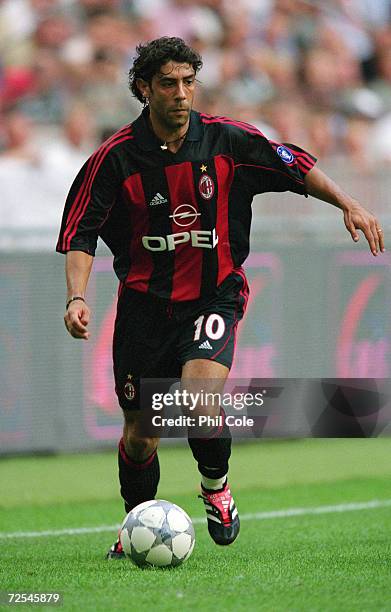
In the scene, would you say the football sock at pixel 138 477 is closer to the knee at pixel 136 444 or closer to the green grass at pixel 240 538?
the knee at pixel 136 444

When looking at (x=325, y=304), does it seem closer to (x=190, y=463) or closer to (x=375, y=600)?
(x=190, y=463)

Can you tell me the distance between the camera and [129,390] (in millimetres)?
5590

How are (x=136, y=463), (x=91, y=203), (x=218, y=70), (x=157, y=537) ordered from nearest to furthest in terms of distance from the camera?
1. (x=157, y=537)
2. (x=91, y=203)
3. (x=136, y=463)
4. (x=218, y=70)

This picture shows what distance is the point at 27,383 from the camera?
9.86 m

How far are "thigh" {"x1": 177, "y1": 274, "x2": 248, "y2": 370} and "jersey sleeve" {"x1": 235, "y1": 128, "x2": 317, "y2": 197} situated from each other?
19.4 inches

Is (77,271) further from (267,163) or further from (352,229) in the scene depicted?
(352,229)

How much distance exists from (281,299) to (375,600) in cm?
662

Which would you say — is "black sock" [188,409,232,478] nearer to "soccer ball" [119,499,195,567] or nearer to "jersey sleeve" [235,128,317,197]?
"soccer ball" [119,499,195,567]

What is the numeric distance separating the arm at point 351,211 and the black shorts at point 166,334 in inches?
24.3

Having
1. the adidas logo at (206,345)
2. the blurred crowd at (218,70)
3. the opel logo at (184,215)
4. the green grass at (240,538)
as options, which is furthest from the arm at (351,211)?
the blurred crowd at (218,70)

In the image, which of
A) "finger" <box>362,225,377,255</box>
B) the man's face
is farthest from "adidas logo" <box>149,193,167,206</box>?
"finger" <box>362,225,377,255</box>

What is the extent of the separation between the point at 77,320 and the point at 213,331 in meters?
0.80

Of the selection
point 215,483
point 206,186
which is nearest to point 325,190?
point 206,186

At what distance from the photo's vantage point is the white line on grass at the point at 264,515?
683 cm
